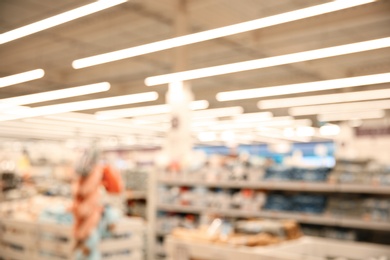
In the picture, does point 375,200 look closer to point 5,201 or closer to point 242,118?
point 5,201

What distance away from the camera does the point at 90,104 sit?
12750 mm

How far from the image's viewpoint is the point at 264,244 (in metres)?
2.73

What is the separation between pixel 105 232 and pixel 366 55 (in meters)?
9.54

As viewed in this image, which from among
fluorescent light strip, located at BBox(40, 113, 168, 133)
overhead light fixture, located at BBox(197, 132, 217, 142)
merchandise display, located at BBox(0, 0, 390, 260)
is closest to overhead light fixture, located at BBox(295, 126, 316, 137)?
merchandise display, located at BBox(0, 0, 390, 260)

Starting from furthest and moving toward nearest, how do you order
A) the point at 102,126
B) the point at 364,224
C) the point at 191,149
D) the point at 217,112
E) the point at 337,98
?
the point at 102,126 < the point at 217,112 < the point at 337,98 < the point at 191,149 < the point at 364,224

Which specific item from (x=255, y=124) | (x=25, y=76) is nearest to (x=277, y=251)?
(x=25, y=76)

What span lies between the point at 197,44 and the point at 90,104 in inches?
151

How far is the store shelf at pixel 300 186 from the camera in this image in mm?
5246

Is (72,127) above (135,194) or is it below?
above

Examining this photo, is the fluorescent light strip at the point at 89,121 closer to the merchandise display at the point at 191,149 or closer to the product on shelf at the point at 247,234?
the merchandise display at the point at 191,149

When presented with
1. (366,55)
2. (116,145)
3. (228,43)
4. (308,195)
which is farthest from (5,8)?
(116,145)

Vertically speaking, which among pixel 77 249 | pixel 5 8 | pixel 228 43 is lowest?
pixel 77 249

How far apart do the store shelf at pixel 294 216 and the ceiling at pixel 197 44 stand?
3836 millimetres

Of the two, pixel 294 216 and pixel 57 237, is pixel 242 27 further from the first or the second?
pixel 57 237
